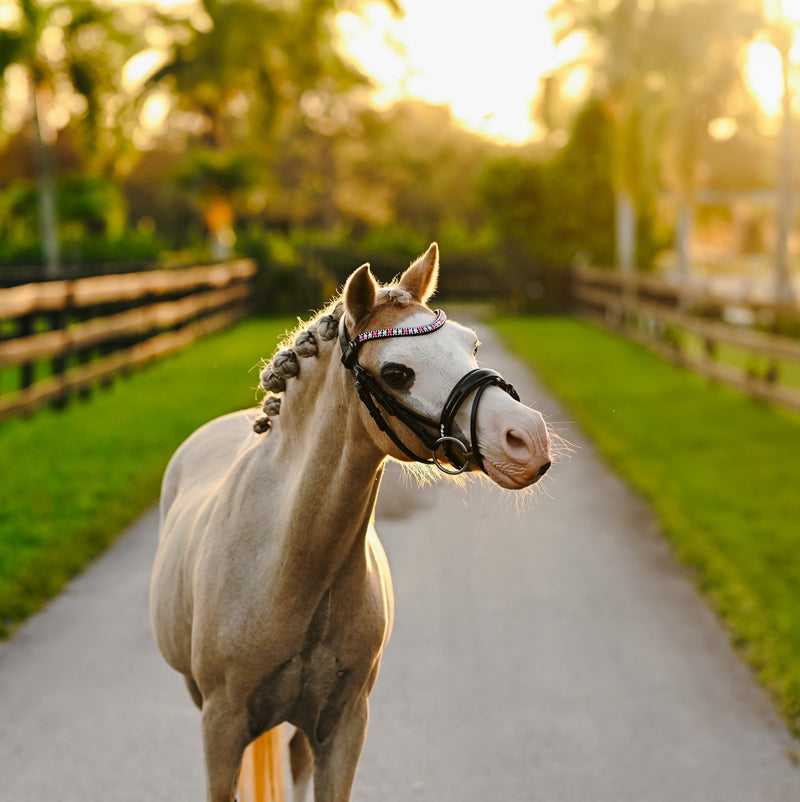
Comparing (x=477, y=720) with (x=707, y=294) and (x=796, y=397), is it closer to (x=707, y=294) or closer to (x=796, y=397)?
(x=796, y=397)

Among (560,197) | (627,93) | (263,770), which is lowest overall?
(263,770)

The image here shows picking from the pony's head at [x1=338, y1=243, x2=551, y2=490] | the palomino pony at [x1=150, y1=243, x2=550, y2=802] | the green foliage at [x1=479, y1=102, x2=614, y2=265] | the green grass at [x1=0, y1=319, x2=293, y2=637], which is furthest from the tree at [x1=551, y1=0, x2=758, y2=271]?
the pony's head at [x1=338, y1=243, x2=551, y2=490]

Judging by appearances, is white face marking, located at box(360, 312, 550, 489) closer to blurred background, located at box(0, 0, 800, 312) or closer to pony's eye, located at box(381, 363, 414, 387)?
pony's eye, located at box(381, 363, 414, 387)

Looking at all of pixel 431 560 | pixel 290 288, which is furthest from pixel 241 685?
pixel 290 288

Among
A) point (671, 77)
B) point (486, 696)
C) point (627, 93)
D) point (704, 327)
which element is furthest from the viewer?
point (627, 93)

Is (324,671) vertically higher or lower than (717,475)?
higher

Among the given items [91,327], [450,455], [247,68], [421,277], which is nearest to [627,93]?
[247,68]

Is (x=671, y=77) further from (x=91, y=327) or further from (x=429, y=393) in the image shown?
(x=429, y=393)

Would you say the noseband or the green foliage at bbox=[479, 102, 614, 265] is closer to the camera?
the noseband

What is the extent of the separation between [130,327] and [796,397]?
29.7 ft

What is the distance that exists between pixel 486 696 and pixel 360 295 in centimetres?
272

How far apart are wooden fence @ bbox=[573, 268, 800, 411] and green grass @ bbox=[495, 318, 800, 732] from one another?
324mm

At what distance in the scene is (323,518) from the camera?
255 centimetres

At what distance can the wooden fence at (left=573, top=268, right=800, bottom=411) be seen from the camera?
500 inches
